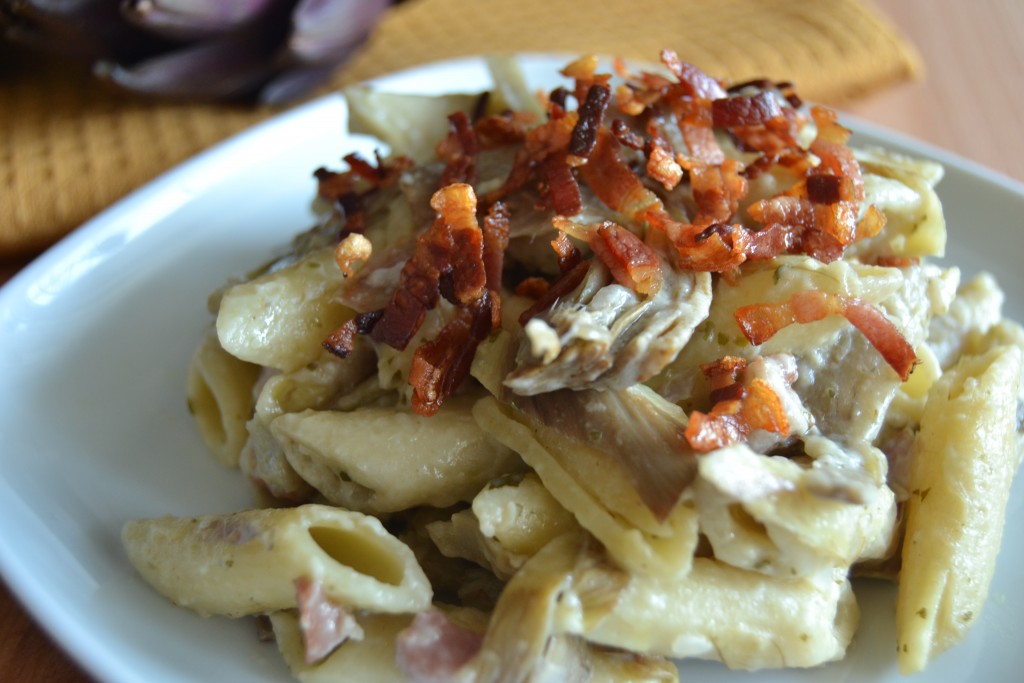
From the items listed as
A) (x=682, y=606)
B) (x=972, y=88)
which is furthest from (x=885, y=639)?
(x=972, y=88)

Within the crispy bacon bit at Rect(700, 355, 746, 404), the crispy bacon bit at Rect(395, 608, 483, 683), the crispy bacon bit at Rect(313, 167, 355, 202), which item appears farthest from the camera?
the crispy bacon bit at Rect(313, 167, 355, 202)

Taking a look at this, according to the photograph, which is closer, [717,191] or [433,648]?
[433,648]

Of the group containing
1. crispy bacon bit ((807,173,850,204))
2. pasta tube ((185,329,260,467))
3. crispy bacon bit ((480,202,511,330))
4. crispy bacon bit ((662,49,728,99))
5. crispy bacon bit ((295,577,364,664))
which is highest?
crispy bacon bit ((662,49,728,99))

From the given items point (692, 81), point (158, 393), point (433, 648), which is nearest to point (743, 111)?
point (692, 81)

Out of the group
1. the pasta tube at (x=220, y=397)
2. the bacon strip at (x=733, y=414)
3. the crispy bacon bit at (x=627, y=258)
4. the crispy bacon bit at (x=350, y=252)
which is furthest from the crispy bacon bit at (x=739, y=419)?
the pasta tube at (x=220, y=397)

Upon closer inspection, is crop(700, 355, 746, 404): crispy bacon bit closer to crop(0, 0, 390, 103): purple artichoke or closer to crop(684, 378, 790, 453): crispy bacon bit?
crop(684, 378, 790, 453): crispy bacon bit

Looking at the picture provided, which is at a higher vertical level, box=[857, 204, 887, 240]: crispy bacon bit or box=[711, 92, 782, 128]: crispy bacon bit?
box=[711, 92, 782, 128]: crispy bacon bit

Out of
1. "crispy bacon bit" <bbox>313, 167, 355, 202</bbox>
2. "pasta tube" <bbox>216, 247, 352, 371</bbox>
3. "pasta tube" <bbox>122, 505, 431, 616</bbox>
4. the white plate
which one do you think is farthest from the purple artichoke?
"pasta tube" <bbox>122, 505, 431, 616</bbox>

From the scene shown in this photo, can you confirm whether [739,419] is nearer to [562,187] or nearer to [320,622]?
[562,187]
